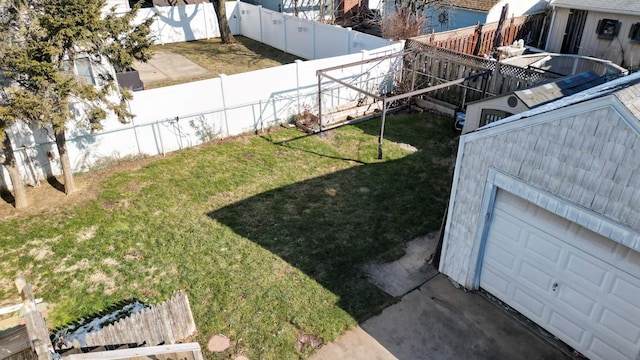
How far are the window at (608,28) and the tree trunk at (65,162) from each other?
797 inches

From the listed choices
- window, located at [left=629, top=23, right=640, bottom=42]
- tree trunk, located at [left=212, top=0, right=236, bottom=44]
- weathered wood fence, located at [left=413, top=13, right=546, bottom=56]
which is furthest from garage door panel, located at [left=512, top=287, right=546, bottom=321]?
tree trunk, located at [left=212, top=0, right=236, bottom=44]

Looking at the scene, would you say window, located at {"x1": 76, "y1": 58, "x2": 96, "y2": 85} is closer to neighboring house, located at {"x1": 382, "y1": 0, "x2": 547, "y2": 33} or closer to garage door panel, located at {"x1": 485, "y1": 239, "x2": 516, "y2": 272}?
garage door panel, located at {"x1": 485, "y1": 239, "x2": 516, "y2": 272}

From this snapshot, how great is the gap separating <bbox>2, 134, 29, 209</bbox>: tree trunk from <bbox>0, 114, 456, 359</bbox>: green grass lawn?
2.23ft

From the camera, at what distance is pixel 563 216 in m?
6.08

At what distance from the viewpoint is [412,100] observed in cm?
1695

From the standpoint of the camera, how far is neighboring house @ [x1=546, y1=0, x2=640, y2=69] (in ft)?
55.9

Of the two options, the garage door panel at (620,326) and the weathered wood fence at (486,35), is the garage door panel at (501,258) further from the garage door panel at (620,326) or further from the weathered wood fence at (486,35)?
the weathered wood fence at (486,35)

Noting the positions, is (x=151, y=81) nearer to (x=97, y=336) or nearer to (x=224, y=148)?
(x=224, y=148)

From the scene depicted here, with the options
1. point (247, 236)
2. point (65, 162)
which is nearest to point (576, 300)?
point (247, 236)

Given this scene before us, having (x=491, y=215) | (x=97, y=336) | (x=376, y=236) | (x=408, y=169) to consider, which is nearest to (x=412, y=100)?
(x=408, y=169)

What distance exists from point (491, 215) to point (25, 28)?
33.1 ft

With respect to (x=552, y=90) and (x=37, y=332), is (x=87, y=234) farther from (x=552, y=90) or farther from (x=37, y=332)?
(x=552, y=90)

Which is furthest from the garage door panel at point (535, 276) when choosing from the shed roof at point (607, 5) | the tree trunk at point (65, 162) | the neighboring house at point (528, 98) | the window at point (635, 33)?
the window at point (635, 33)

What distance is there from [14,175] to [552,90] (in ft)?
40.3
